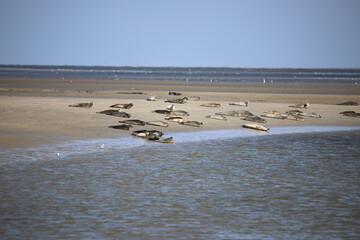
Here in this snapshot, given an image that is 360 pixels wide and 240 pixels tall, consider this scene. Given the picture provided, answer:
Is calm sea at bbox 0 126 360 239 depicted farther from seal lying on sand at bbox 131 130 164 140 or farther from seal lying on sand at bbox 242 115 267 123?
seal lying on sand at bbox 242 115 267 123

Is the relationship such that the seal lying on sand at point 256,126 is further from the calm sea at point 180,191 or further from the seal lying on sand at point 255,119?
the calm sea at point 180,191

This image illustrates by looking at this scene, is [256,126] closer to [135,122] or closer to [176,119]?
[176,119]

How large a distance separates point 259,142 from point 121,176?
6.85 m

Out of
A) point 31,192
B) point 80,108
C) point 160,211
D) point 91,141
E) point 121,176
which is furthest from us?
point 80,108

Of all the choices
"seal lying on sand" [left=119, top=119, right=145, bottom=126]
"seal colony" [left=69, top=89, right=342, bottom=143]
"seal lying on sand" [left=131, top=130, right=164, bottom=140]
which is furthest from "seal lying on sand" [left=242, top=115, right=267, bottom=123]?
"seal lying on sand" [left=131, top=130, right=164, bottom=140]

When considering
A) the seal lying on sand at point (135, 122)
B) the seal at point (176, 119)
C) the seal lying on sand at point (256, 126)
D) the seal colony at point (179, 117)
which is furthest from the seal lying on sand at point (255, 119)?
the seal lying on sand at point (135, 122)

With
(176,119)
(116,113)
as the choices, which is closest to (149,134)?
(176,119)

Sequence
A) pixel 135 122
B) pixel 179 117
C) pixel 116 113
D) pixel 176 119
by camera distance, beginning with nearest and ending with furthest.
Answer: pixel 135 122 < pixel 176 119 < pixel 179 117 < pixel 116 113

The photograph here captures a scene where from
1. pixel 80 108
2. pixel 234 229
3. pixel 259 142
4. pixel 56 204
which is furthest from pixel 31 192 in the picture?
pixel 80 108

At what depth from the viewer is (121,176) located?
10711 mm

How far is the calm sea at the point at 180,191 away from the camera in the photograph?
7.14 metres

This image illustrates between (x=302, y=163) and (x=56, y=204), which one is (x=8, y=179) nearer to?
(x=56, y=204)

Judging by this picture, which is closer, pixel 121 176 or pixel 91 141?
pixel 121 176

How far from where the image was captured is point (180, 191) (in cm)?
943
